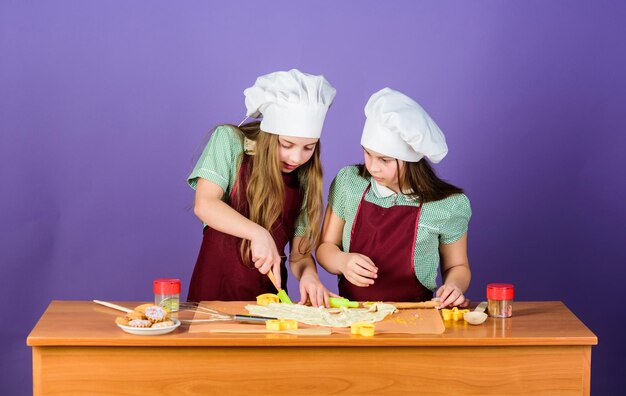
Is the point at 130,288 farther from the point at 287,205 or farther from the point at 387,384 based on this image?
the point at 387,384

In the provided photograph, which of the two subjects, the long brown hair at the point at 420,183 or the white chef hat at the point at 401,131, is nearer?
the white chef hat at the point at 401,131

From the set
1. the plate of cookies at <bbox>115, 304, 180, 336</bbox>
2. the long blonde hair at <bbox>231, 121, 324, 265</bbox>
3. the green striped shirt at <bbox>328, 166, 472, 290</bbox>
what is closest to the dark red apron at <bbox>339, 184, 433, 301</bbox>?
the green striped shirt at <bbox>328, 166, 472, 290</bbox>

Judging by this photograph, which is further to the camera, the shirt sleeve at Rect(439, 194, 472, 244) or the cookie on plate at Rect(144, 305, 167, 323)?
the shirt sleeve at Rect(439, 194, 472, 244)

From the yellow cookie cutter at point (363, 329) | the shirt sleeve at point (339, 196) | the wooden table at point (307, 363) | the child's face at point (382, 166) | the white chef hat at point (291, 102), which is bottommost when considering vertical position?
the wooden table at point (307, 363)

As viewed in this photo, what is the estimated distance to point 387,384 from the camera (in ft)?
7.72

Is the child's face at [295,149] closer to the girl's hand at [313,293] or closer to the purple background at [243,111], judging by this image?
the girl's hand at [313,293]

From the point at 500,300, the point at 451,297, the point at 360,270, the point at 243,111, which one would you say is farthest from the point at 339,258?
the point at 243,111

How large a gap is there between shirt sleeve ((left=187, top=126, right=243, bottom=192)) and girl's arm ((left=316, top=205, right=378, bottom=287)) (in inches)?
12.9

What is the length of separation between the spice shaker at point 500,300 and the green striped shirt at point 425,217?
36cm

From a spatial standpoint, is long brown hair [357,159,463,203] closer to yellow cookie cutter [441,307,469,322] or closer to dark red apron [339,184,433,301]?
dark red apron [339,184,433,301]

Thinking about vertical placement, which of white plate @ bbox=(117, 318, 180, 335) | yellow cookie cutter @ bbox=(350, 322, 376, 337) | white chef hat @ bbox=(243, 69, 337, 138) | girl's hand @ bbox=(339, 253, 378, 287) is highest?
white chef hat @ bbox=(243, 69, 337, 138)

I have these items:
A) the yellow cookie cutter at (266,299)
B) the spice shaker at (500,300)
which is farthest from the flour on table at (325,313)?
the spice shaker at (500,300)

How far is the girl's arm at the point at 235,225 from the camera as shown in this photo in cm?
268

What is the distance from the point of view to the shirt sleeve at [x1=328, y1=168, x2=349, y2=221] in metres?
3.00
